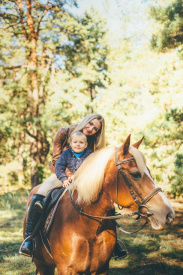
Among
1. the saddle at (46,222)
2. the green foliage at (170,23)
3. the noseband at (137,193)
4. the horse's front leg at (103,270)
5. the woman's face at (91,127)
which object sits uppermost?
the green foliage at (170,23)

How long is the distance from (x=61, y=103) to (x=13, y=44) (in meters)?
4.15

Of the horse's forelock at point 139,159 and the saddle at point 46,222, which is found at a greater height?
the horse's forelock at point 139,159

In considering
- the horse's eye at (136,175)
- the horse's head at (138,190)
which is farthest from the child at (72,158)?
the horse's eye at (136,175)

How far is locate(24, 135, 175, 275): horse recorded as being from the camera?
2014 mm

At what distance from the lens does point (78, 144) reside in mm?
2770

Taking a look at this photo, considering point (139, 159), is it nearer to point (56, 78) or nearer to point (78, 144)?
point (78, 144)

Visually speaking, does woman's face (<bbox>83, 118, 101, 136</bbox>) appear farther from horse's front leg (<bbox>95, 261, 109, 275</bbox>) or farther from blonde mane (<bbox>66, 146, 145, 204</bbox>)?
horse's front leg (<bbox>95, 261, 109, 275</bbox>)

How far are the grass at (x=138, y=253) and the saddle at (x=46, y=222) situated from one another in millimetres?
1834

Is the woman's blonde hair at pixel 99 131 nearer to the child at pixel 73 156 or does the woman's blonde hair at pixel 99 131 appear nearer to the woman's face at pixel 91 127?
the woman's face at pixel 91 127

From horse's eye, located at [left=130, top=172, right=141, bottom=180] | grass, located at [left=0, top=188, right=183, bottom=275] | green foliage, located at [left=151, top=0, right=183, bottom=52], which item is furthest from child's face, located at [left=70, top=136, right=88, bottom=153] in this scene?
green foliage, located at [left=151, top=0, right=183, bottom=52]

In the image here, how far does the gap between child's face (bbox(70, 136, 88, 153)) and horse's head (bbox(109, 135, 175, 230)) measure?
687 millimetres

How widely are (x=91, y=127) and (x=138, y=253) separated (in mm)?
3723

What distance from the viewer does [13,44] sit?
12.9 m

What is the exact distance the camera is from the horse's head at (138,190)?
1.95m
